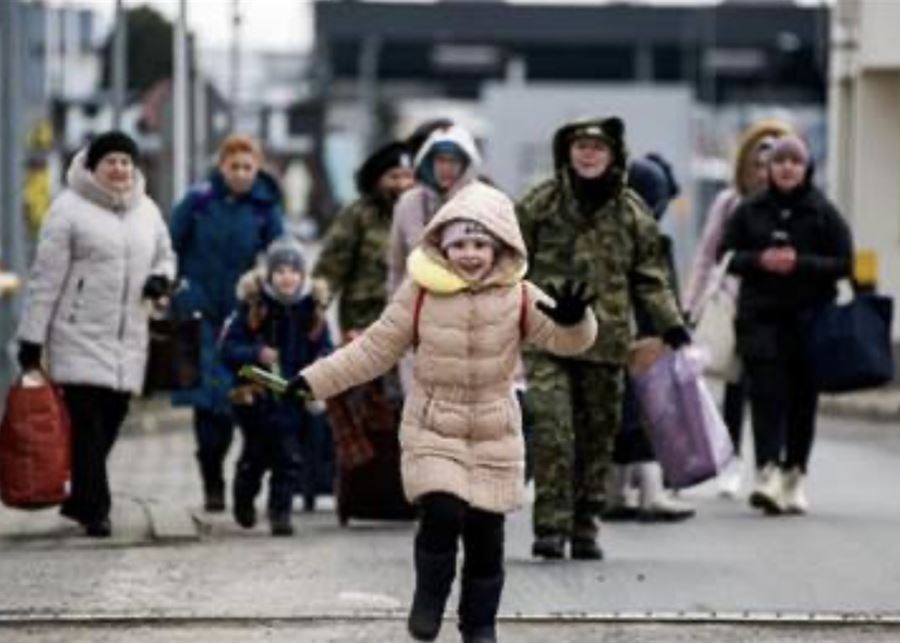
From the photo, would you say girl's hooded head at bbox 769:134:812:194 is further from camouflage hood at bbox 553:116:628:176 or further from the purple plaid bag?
camouflage hood at bbox 553:116:628:176

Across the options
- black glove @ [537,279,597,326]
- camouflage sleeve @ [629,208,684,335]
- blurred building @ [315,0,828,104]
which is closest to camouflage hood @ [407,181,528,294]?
black glove @ [537,279,597,326]

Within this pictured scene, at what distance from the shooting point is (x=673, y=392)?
13.6 m

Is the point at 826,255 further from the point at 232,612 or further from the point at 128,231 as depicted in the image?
the point at 232,612

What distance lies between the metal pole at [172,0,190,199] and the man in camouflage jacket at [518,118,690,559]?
16.7 meters

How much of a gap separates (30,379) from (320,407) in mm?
1918

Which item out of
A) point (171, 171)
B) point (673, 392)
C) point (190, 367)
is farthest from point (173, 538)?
point (171, 171)

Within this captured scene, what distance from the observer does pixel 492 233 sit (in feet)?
32.7

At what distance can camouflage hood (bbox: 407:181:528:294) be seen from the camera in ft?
32.7

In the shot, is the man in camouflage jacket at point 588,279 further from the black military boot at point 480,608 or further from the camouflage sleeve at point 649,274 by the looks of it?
the black military boot at point 480,608

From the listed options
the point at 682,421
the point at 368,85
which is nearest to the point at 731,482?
the point at 682,421

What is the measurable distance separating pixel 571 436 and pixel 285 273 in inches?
71.8

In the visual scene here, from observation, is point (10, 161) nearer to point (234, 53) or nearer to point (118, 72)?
point (118, 72)

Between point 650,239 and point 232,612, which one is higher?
point 650,239

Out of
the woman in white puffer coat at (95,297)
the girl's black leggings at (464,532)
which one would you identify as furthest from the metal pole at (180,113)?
the girl's black leggings at (464,532)
